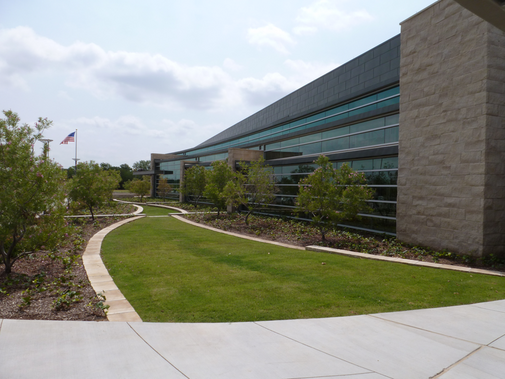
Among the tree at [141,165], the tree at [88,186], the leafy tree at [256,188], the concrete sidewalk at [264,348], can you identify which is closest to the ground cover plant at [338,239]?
the leafy tree at [256,188]

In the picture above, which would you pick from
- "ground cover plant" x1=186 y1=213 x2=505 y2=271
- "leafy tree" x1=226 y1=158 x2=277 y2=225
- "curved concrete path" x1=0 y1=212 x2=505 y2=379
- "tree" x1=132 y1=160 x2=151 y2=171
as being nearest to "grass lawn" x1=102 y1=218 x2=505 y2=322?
"curved concrete path" x1=0 y1=212 x2=505 y2=379

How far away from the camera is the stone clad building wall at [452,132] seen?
32.8ft

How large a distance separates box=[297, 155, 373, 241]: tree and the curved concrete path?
26.6ft

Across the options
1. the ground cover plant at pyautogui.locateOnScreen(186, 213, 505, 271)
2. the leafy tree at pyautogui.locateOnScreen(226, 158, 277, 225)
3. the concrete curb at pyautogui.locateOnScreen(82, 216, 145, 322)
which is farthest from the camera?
the leafy tree at pyautogui.locateOnScreen(226, 158, 277, 225)

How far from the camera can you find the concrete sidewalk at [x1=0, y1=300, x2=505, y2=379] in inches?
143

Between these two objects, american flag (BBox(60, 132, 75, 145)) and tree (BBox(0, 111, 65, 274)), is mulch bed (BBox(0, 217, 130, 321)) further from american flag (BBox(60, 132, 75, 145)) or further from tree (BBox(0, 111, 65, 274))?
american flag (BBox(60, 132, 75, 145))

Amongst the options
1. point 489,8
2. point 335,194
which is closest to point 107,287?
point 489,8

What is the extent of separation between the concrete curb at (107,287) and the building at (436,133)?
32.5 ft

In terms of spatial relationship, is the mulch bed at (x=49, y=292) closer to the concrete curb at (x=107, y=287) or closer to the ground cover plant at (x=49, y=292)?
the ground cover plant at (x=49, y=292)

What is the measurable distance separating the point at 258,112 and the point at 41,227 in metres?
30.0

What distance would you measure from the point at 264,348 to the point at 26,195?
21.9 feet

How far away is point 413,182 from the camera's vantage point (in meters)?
12.1

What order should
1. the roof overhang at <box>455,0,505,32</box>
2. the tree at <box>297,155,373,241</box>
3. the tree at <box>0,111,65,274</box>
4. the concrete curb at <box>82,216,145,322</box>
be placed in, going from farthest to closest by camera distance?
the tree at <box>297,155,373,241</box>
the tree at <box>0,111,65,274</box>
the concrete curb at <box>82,216,145,322</box>
the roof overhang at <box>455,0,505,32</box>

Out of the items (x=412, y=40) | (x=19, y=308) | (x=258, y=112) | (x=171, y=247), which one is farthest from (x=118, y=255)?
(x=258, y=112)
